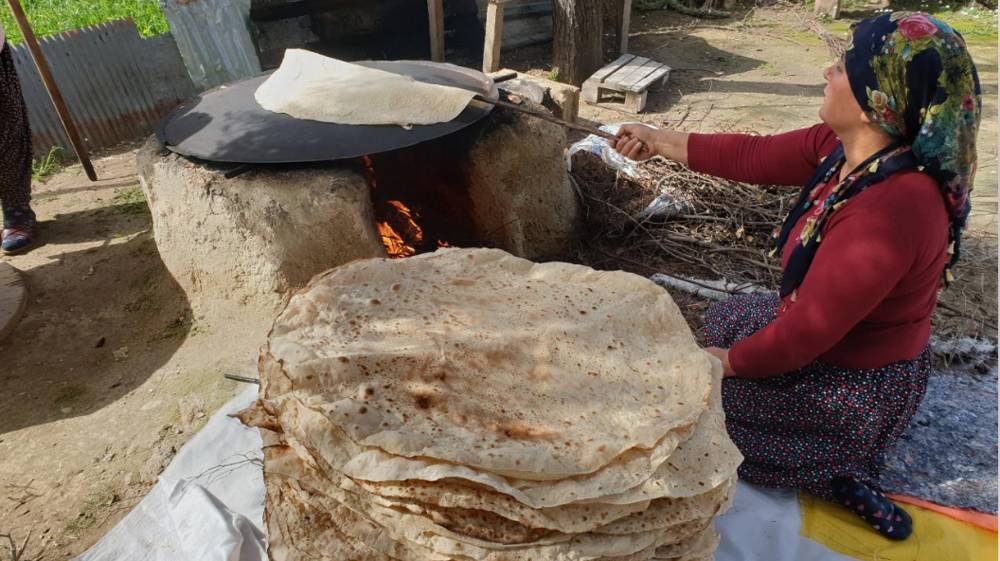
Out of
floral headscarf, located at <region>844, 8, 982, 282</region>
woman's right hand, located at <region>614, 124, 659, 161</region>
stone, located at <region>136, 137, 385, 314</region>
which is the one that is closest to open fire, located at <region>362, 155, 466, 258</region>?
stone, located at <region>136, 137, 385, 314</region>

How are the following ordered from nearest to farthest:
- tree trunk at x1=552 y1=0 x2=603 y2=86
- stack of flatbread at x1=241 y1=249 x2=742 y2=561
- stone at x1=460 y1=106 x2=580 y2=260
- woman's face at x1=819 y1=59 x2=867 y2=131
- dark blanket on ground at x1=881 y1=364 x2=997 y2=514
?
1. stack of flatbread at x1=241 y1=249 x2=742 y2=561
2. woman's face at x1=819 y1=59 x2=867 y2=131
3. dark blanket on ground at x1=881 y1=364 x2=997 y2=514
4. stone at x1=460 y1=106 x2=580 y2=260
5. tree trunk at x1=552 y1=0 x2=603 y2=86

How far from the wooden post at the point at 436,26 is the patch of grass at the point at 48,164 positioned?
11.2ft

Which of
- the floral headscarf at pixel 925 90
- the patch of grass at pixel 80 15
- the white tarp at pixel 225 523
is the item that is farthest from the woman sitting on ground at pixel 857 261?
the patch of grass at pixel 80 15

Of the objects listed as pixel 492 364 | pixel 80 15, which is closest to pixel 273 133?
pixel 492 364

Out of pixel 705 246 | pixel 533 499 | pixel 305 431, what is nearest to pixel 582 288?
pixel 533 499

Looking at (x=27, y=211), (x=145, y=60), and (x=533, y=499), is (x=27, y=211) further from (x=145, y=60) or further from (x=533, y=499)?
(x=533, y=499)

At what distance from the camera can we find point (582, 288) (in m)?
1.68

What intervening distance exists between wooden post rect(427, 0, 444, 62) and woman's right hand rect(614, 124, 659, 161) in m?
3.78

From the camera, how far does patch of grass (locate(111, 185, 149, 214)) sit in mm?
4459

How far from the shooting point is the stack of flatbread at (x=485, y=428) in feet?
3.65

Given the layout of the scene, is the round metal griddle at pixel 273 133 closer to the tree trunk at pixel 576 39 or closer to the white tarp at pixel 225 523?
the white tarp at pixel 225 523

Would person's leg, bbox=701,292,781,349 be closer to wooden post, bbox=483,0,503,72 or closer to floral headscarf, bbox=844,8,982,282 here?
floral headscarf, bbox=844,8,982,282

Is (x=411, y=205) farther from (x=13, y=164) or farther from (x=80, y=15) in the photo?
(x=80, y=15)

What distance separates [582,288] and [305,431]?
84cm
